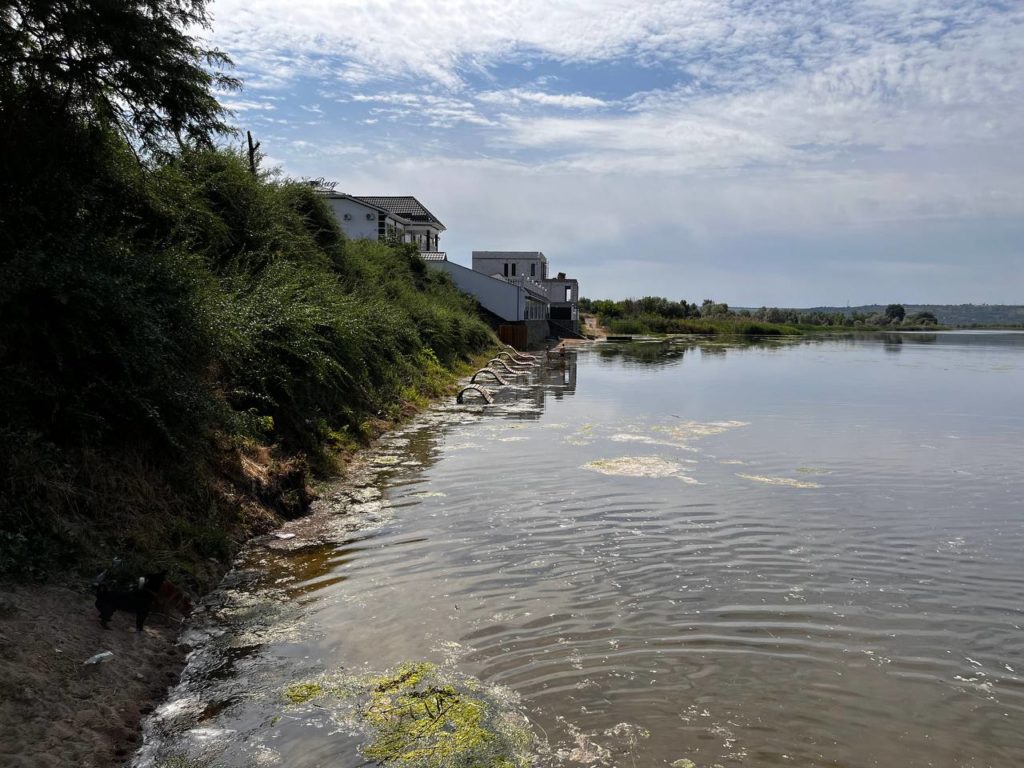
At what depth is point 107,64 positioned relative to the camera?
1135 cm

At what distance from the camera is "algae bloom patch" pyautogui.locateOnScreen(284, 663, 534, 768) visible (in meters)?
5.02

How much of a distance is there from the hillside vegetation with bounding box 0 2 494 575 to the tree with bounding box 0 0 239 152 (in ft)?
0.11

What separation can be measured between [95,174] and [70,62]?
1.80m

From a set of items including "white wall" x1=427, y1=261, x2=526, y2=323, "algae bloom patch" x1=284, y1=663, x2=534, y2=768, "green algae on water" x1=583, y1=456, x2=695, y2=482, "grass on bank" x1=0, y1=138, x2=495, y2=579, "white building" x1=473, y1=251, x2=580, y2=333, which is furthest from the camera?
"white building" x1=473, y1=251, x2=580, y2=333

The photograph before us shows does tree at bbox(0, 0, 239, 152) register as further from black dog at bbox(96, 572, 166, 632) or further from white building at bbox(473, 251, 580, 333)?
white building at bbox(473, 251, 580, 333)

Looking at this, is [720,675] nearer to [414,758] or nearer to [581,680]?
[581,680]

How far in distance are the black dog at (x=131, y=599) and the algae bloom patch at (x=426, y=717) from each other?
1.54m

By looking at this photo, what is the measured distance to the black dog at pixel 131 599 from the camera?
6016 mm

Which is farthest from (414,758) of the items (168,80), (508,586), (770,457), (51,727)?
(770,457)

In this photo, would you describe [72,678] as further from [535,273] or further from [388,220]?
[535,273]

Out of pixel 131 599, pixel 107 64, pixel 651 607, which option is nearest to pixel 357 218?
pixel 107 64

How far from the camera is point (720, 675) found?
20.6ft

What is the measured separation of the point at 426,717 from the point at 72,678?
8.01ft

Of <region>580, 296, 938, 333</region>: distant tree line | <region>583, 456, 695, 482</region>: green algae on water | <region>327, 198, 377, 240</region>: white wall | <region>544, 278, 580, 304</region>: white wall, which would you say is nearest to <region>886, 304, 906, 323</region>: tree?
<region>580, 296, 938, 333</region>: distant tree line
